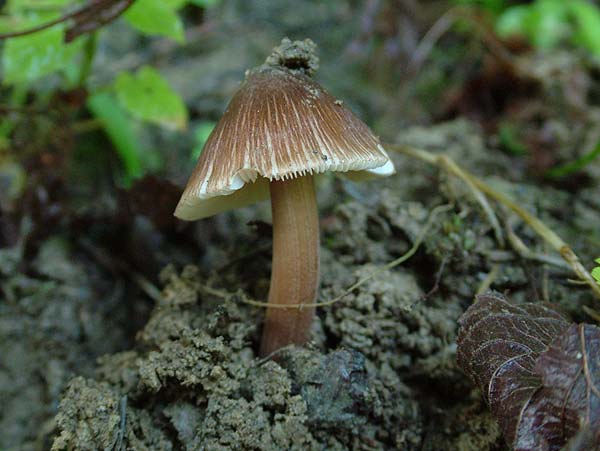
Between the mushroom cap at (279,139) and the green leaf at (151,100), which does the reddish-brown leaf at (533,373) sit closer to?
the mushroom cap at (279,139)

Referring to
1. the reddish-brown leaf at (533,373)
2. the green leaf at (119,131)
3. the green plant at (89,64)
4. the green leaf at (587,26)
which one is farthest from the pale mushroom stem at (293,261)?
the green leaf at (587,26)

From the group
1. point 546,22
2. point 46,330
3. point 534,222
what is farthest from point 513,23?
point 46,330

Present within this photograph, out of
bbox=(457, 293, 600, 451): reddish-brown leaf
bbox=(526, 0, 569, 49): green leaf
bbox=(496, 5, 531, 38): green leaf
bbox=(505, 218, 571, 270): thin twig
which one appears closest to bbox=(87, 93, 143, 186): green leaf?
bbox=(505, 218, 571, 270): thin twig

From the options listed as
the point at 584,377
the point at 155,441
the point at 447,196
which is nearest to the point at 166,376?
the point at 155,441

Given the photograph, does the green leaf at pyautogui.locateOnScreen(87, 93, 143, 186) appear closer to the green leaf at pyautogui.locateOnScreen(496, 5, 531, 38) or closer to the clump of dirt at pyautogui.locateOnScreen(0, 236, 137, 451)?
the clump of dirt at pyautogui.locateOnScreen(0, 236, 137, 451)

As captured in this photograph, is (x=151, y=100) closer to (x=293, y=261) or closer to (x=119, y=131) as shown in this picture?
(x=119, y=131)

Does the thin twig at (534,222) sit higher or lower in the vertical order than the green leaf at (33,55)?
lower

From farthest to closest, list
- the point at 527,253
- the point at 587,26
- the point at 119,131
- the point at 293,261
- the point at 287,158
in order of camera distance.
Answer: the point at 587,26
the point at 119,131
the point at 527,253
the point at 293,261
the point at 287,158
